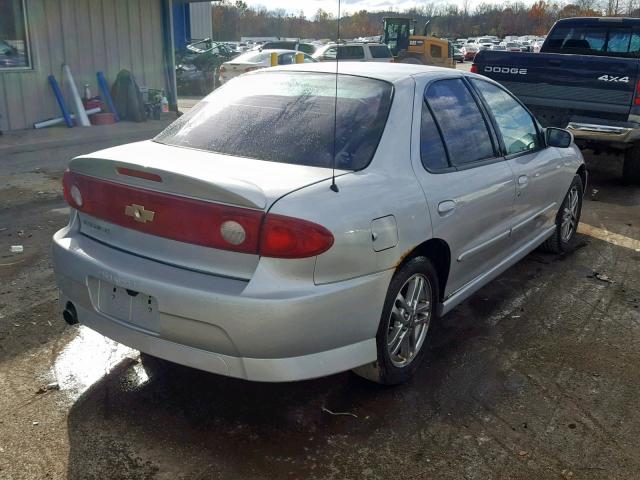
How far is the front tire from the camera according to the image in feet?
10.2

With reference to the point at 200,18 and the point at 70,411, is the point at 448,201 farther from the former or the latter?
the point at 200,18

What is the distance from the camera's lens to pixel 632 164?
8398 millimetres

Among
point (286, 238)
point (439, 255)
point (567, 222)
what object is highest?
point (286, 238)

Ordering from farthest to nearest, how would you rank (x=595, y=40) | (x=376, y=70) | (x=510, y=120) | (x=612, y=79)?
(x=595, y=40), (x=612, y=79), (x=510, y=120), (x=376, y=70)

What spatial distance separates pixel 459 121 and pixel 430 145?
47 cm

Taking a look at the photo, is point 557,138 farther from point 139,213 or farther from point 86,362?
point 86,362

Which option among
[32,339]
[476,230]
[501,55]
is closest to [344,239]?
[476,230]

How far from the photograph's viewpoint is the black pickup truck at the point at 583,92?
7598mm

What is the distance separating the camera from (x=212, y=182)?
2.75 metres

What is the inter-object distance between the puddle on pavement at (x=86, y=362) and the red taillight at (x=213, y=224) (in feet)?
2.98

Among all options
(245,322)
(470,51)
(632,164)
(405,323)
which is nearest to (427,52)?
(632,164)

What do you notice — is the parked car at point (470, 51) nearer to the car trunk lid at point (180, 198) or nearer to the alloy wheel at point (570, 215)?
the alloy wheel at point (570, 215)

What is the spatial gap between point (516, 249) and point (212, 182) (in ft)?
8.60

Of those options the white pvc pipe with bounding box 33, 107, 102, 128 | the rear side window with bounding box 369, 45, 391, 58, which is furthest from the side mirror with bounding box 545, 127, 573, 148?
the rear side window with bounding box 369, 45, 391, 58
